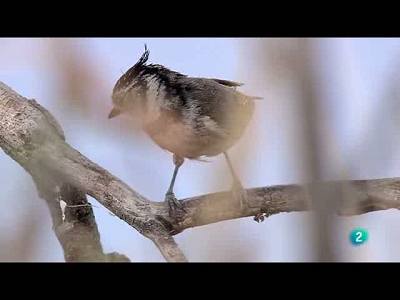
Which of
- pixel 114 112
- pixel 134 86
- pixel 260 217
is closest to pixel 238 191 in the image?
pixel 114 112

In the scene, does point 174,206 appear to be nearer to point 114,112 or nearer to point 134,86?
point 134,86

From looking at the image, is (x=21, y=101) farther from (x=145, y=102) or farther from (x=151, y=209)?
(x=151, y=209)

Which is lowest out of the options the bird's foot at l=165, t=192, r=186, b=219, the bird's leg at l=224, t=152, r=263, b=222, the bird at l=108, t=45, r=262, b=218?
the bird's leg at l=224, t=152, r=263, b=222

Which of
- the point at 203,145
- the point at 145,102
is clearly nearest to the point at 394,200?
the point at 203,145

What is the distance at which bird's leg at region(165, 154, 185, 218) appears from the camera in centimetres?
126

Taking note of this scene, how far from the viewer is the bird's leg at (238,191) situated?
617 millimetres

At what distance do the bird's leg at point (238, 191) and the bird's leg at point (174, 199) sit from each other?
176mm

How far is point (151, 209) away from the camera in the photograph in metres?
1.26

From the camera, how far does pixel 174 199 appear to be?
51.6 inches

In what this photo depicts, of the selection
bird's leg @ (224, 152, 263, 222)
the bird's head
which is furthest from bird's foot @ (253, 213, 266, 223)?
the bird's head

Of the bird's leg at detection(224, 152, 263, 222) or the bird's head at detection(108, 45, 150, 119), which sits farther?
the bird's head at detection(108, 45, 150, 119)

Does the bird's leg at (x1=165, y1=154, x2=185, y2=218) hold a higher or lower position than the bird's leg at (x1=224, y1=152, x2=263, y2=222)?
higher

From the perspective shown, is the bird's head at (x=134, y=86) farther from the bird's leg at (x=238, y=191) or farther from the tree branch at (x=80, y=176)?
the bird's leg at (x=238, y=191)

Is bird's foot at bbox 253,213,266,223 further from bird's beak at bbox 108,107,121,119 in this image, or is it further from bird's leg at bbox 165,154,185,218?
bird's beak at bbox 108,107,121,119
